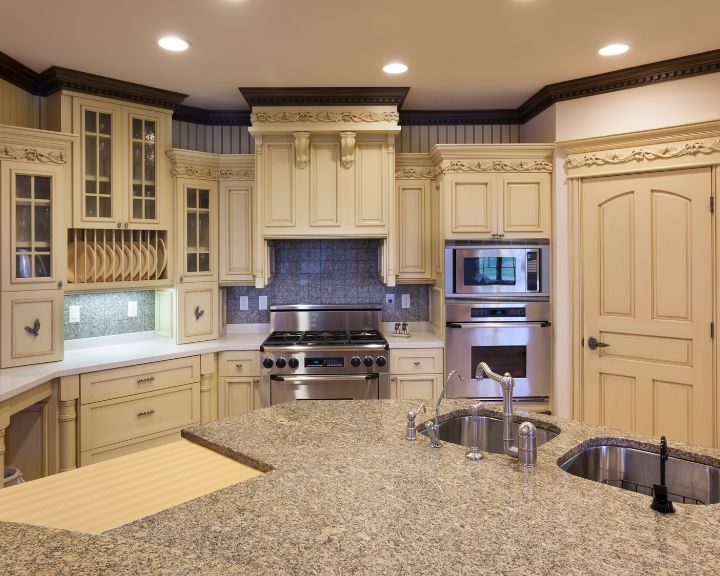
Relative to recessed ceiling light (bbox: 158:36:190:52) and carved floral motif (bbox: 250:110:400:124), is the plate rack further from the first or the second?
recessed ceiling light (bbox: 158:36:190:52)

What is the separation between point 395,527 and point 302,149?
3016 mm

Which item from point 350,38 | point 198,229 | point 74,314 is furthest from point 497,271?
point 74,314

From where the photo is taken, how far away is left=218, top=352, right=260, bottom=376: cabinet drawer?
12.4ft

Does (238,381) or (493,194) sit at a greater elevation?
(493,194)

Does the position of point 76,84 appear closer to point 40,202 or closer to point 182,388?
point 40,202

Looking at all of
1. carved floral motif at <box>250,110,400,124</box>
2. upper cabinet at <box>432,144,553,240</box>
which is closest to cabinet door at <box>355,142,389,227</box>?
carved floral motif at <box>250,110,400,124</box>

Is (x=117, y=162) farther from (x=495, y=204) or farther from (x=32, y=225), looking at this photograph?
(x=495, y=204)

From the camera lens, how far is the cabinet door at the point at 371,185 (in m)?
3.84

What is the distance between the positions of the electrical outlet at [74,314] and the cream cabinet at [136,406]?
0.63 meters

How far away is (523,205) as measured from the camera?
3744 millimetres

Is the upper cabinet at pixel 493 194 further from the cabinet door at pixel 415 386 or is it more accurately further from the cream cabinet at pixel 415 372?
the cabinet door at pixel 415 386

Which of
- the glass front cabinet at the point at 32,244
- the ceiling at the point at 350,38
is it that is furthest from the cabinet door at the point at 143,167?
the glass front cabinet at the point at 32,244

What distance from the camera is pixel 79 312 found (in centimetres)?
364

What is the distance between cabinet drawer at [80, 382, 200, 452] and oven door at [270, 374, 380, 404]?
57cm
